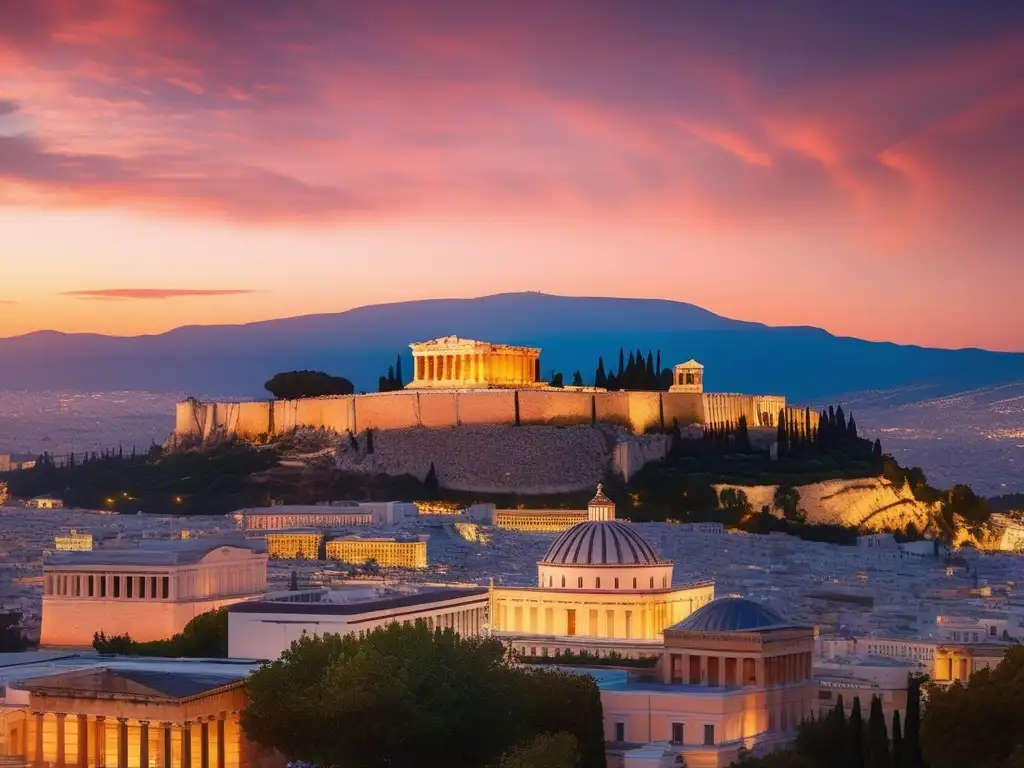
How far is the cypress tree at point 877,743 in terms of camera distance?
198ft

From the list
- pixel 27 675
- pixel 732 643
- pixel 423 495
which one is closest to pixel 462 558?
pixel 423 495

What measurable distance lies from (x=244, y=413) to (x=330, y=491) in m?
14.2

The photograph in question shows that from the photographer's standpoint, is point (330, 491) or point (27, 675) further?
point (330, 491)

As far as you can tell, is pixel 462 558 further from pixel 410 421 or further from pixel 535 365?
pixel 535 365

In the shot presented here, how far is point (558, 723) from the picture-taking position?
197ft

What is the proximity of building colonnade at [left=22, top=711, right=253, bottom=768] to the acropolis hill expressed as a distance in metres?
80.6

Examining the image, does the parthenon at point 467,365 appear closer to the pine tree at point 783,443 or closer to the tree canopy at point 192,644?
the pine tree at point 783,443

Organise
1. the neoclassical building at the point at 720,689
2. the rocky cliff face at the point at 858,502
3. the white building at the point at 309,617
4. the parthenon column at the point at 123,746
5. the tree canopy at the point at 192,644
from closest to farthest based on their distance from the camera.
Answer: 1. the parthenon column at the point at 123,746
2. the neoclassical building at the point at 720,689
3. the white building at the point at 309,617
4. the tree canopy at the point at 192,644
5. the rocky cliff face at the point at 858,502

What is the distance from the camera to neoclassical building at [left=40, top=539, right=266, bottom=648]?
81062 mm

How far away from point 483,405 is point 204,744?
82.0 meters

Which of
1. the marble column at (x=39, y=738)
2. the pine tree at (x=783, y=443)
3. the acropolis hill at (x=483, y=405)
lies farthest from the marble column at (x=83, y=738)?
the pine tree at (x=783, y=443)

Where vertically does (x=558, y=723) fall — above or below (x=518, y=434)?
below

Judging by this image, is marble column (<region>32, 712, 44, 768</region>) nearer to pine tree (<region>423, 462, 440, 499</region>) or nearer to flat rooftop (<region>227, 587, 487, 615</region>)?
flat rooftop (<region>227, 587, 487, 615</region>)

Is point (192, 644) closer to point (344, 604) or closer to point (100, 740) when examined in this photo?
point (344, 604)
